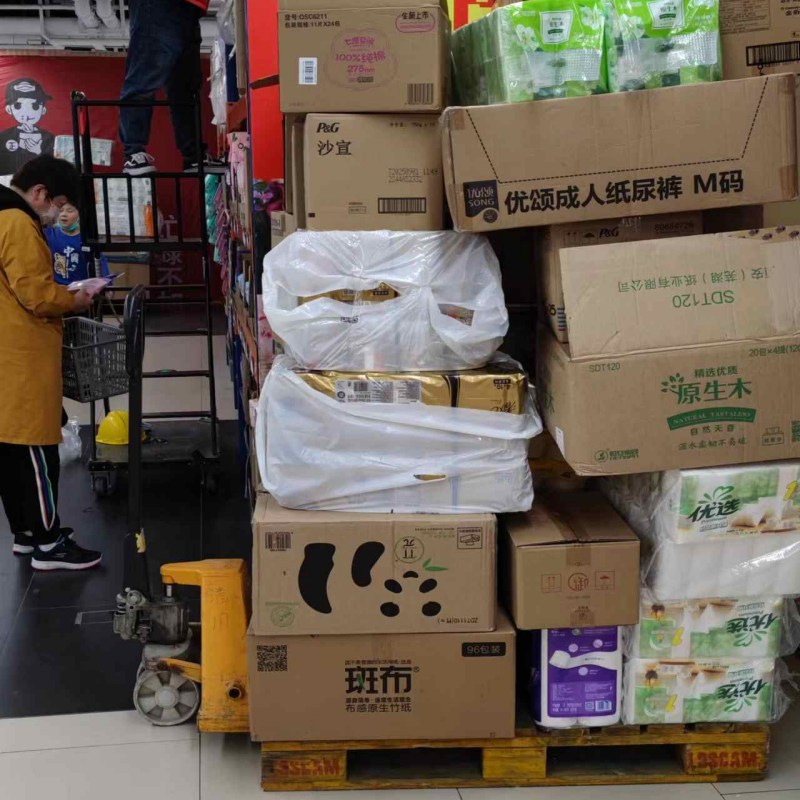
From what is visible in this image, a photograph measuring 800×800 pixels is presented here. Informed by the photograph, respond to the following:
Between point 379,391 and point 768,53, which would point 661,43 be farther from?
point 379,391

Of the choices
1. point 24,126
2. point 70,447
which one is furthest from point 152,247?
point 24,126

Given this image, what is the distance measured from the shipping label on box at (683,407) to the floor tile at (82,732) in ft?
4.29

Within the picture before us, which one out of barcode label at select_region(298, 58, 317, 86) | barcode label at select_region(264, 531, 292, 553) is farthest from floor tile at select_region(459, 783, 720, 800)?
barcode label at select_region(298, 58, 317, 86)

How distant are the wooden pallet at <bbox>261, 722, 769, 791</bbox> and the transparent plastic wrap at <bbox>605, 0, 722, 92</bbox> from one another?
58.4 inches

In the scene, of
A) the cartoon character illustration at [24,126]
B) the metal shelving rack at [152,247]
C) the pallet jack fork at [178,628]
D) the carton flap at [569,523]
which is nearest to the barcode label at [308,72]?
the pallet jack fork at [178,628]

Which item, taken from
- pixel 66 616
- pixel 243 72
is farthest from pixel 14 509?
pixel 243 72

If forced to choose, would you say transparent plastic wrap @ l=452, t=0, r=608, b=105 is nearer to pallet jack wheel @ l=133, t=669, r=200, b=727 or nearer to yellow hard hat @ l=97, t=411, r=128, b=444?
pallet jack wheel @ l=133, t=669, r=200, b=727

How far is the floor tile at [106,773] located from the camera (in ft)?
7.75

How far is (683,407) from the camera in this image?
7.01ft

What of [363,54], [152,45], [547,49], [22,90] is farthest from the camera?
[22,90]

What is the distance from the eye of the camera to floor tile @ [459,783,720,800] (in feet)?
7.63

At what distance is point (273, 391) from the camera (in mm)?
2305

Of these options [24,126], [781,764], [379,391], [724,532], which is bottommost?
[781,764]

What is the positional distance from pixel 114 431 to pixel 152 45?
1730 mm
